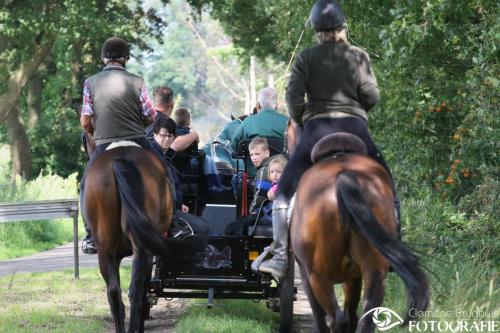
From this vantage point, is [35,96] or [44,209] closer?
[44,209]

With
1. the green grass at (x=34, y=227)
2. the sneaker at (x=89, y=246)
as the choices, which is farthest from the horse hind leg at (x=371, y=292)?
the green grass at (x=34, y=227)

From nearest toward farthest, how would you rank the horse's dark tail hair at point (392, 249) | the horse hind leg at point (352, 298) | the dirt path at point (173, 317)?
the horse's dark tail hair at point (392, 249) → the horse hind leg at point (352, 298) → the dirt path at point (173, 317)

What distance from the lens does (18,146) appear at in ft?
131

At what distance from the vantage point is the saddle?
8555 millimetres

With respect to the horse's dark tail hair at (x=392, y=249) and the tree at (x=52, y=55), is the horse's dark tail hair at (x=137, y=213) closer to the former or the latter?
the horse's dark tail hair at (x=392, y=249)

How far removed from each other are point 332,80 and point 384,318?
6.50 feet

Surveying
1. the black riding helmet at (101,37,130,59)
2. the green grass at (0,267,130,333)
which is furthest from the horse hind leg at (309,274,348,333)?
the black riding helmet at (101,37,130,59)

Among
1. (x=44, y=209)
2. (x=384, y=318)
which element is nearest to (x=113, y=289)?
(x=384, y=318)

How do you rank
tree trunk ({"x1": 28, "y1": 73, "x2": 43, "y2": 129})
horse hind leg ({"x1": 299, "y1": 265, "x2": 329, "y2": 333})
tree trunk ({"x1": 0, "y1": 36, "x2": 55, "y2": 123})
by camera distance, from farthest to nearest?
tree trunk ({"x1": 28, "y1": 73, "x2": 43, "y2": 129})
tree trunk ({"x1": 0, "y1": 36, "x2": 55, "y2": 123})
horse hind leg ({"x1": 299, "y1": 265, "x2": 329, "y2": 333})

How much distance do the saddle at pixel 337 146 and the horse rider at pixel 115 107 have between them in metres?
3.05

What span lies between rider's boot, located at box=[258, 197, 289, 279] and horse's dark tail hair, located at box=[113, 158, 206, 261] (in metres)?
1.24

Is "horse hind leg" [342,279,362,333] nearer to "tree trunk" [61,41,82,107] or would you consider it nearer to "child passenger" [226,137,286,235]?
"child passenger" [226,137,286,235]

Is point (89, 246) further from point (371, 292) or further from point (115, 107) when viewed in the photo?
point (371, 292)

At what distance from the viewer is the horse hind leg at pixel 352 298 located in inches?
343
